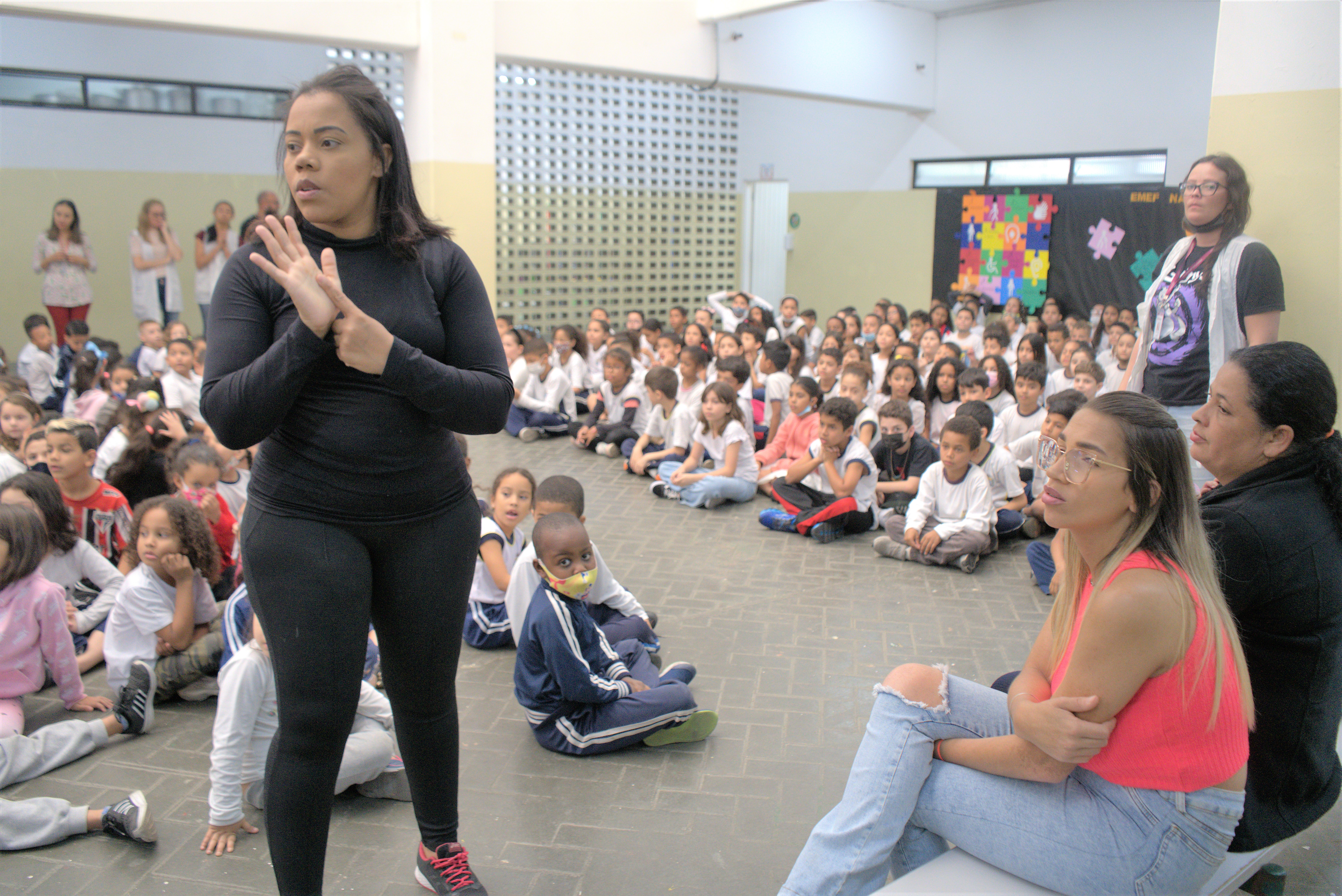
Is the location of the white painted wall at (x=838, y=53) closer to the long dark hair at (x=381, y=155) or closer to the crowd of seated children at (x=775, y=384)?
the crowd of seated children at (x=775, y=384)

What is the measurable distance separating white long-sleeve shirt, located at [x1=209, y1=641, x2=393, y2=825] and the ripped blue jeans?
131 cm

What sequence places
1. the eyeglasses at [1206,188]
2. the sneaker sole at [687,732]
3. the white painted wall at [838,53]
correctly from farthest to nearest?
1. the white painted wall at [838,53]
2. the eyeglasses at [1206,188]
3. the sneaker sole at [687,732]

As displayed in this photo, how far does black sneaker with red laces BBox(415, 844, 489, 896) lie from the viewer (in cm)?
223

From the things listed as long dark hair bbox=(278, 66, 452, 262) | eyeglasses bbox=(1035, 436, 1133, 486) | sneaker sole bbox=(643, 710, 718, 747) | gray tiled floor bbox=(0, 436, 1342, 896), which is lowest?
gray tiled floor bbox=(0, 436, 1342, 896)

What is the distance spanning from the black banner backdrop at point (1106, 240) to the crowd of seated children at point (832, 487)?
302 inches

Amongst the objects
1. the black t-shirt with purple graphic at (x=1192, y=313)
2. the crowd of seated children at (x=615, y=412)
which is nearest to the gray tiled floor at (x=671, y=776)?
the black t-shirt with purple graphic at (x=1192, y=313)

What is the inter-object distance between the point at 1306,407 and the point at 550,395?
6965mm

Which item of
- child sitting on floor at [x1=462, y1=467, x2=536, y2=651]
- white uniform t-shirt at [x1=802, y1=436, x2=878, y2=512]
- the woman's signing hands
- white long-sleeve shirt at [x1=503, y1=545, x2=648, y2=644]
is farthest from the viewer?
white uniform t-shirt at [x1=802, y1=436, x2=878, y2=512]

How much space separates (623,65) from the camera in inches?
422

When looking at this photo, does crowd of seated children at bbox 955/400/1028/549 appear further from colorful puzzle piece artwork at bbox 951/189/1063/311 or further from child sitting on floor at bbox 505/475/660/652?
colorful puzzle piece artwork at bbox 951/189/1063/311

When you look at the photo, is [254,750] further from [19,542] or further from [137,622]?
[19,542]

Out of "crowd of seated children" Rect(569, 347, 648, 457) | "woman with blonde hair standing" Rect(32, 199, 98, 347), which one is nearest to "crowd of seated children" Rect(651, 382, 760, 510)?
"crowd of seated children" Rect(569, 347, 648, 457)

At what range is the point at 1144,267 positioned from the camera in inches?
468

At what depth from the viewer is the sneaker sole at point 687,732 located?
10.3 feet
